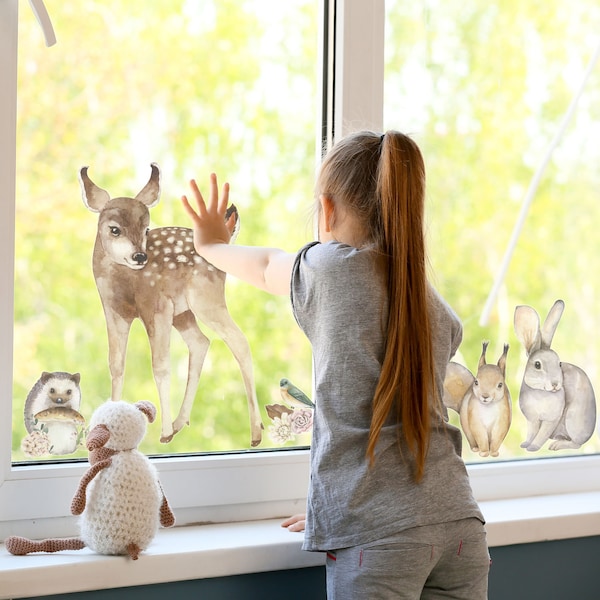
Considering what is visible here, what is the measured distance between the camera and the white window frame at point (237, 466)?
3.51 ft

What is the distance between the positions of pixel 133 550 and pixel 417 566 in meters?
0.34

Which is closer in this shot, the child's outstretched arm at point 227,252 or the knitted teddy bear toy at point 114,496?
the knitted teddy bear toy at point 114,496

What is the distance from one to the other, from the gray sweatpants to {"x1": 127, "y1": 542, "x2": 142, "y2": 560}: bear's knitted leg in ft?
0.77

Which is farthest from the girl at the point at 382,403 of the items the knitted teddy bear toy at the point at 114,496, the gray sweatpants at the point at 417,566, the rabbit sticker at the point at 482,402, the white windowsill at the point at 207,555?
the rabbit sticker at the point at 482,402

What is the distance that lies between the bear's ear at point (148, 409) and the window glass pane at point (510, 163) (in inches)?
22.4

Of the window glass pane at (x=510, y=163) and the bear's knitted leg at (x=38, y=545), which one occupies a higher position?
the window glass pane at (x=510, y=163)

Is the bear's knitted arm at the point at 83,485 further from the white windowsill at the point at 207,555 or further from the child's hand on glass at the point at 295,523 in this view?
the child's hand on glass at the point at 295,523

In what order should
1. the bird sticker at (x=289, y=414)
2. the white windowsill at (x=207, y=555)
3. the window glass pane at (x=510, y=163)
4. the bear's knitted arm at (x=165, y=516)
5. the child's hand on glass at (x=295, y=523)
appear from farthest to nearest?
1. the window glass pane at (x=510, y=163)
2. the bird sticker at (x=289, y=414)
3. the child's hand on glass at (x=295, y=523)
4. the bear's knitted arm at (x=165, y=516)
5. the white windowsill at (x=207, y=555)

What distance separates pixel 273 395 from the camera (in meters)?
1.26

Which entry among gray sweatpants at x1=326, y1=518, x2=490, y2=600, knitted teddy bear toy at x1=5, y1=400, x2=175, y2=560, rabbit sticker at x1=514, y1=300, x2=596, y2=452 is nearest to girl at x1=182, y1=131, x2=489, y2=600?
gray sweatpants at x1=326, y1=518, x2=490, y2=600

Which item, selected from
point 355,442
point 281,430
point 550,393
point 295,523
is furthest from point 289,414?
point 550,393

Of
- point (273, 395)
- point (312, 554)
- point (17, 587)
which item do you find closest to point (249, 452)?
point (273, 395)

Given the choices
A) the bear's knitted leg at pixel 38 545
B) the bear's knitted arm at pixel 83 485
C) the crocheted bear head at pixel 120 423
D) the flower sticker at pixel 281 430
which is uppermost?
the crocheted bear head at pixel 120 423

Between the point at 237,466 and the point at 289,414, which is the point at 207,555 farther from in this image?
the point at 289,414
